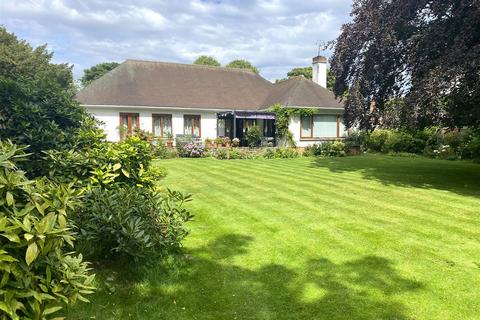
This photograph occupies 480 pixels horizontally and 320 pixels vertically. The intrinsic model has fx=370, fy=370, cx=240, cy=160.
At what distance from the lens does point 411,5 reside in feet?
36.4

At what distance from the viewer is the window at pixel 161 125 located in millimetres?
23797

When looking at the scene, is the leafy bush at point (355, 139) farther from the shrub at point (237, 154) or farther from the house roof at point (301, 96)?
the shrub at point (237, 154)

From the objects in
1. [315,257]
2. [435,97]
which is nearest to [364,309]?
[315,257]

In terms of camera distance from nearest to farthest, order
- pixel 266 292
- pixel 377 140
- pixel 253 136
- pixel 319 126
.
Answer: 1. pixel 266 292
2. pixel 253 136
3. pixel 377 140
4. pixel 319 126

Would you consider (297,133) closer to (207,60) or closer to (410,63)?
(410,63)

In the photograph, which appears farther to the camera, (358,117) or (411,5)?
(358,117)

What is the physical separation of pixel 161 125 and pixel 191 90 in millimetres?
3751

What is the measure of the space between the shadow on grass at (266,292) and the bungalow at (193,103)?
739 inches

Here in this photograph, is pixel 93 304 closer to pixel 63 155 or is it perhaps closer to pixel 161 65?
pixel 63 155

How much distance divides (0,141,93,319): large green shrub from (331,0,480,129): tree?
30.8 feet

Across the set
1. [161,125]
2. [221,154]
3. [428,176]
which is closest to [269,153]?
[221,154]

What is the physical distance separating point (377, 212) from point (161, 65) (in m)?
23.2

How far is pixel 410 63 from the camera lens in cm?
1157

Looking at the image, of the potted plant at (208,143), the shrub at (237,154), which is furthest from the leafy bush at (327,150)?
the potted plant at (208,143)
